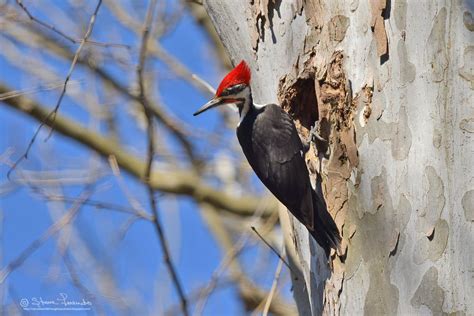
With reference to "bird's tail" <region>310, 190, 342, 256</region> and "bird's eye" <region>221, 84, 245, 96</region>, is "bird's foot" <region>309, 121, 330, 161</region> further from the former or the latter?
"bird's eye" <region>221, 84, 245, 96</region>

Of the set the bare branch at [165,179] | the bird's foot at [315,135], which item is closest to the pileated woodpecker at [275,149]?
the bird's foot at [315,135]

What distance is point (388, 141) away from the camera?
2400 mm

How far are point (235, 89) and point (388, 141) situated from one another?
3.34 feet

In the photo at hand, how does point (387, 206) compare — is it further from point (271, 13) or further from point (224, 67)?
point (224, 67)

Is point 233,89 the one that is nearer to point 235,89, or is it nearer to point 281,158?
point 235,89

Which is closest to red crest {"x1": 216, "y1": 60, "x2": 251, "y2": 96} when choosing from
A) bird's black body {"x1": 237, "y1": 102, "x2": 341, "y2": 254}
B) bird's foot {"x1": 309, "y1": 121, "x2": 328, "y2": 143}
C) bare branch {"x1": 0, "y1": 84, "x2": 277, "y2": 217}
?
bird's black body {"x1": 237, "y1": 102, "x2": 341, "y2": 254}

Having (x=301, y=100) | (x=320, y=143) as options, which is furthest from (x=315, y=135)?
(x=301, y=100)

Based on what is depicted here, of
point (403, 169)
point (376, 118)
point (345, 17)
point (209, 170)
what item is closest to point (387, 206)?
point (403, 169)

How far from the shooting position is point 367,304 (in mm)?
2375

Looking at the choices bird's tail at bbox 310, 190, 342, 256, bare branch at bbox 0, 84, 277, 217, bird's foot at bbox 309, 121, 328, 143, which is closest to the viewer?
bird's tail at bbox 310, 190, 342, 256

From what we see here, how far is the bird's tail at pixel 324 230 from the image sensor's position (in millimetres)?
2566

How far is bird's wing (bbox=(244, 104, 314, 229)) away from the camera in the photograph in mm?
2941

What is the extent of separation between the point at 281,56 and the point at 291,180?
0.45 m

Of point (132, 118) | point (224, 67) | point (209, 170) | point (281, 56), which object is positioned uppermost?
point (224, 67)
